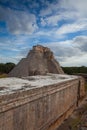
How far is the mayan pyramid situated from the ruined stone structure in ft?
33.5

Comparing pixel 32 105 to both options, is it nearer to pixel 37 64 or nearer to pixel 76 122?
pixel 76 122

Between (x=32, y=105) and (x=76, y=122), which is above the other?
(x=32, y=105)

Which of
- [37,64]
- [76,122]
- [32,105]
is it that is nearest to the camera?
[32,105]

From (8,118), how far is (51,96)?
2.61 metres

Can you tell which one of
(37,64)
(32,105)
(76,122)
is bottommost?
(76,122)

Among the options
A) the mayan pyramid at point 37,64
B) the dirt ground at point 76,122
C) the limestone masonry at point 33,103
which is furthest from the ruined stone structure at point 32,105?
the mayan pyramid at point 37,64

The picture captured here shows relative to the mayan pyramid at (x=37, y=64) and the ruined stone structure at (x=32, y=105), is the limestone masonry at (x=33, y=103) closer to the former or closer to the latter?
the ruined stone structure at (x=32, y=105)

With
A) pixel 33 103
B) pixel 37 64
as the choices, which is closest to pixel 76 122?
pixel 33 103

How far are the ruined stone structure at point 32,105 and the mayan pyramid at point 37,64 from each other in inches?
402

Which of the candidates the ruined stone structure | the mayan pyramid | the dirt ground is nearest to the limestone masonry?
the ruined stone structure

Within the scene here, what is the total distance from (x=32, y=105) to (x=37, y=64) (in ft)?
46.4

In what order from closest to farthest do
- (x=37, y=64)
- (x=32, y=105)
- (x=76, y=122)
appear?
(x=32, y=105), (x=76, y=122), (x=37, y=64)

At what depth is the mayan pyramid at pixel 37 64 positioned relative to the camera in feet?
62.4

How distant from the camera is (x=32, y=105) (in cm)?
567
